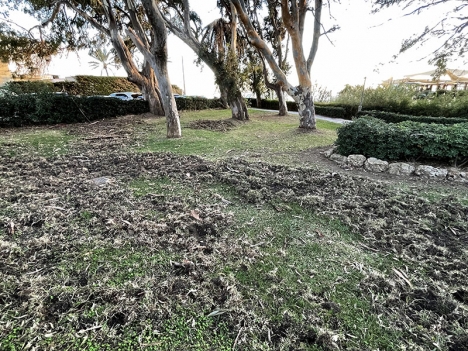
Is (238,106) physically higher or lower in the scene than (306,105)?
higher

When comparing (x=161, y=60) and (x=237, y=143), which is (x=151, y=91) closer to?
(x=161, y=60)

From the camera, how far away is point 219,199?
3.30 metres

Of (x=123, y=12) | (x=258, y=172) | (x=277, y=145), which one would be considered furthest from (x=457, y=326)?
(x=123, y=12)

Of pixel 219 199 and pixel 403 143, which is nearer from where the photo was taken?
pixel 219 199

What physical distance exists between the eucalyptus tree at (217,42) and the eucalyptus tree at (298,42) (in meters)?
1.62

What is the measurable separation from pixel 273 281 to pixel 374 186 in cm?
281

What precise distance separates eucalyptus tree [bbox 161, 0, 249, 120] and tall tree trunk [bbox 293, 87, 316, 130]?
2.98 m

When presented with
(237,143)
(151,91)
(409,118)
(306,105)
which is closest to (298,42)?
(306,105)

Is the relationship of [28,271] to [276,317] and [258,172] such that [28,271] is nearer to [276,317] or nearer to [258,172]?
[276,317]

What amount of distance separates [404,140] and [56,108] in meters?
12.5

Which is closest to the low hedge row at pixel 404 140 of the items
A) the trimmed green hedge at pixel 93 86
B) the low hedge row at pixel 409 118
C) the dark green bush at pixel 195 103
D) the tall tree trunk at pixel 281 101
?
the low hedge row at pixel 409 118

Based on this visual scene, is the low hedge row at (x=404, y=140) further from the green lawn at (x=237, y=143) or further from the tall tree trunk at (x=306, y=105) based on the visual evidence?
the tall tree trunk at (x=306, y=105)

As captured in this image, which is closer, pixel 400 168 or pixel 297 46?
pixel 400 168

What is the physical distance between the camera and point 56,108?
9.94m
